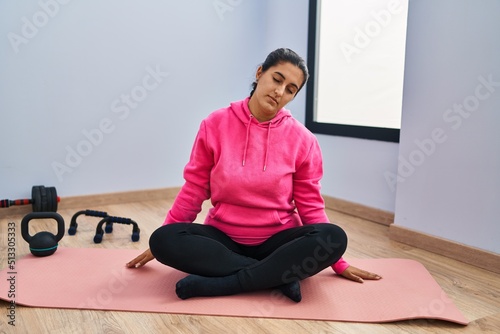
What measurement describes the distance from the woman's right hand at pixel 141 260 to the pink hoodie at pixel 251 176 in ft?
0.48

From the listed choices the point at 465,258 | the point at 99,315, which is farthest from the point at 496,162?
the point at 99,315

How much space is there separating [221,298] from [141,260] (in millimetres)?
356

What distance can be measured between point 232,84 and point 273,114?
1469 millimetres

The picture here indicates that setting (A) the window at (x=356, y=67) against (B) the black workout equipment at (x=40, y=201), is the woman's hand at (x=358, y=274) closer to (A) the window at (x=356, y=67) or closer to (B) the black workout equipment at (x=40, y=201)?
(A) the window at (x=356, y=67)

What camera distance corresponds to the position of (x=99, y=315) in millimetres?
1351

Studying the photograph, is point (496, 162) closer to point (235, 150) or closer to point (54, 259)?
point (235, 150)

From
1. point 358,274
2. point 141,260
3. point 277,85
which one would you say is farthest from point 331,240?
point 141,260

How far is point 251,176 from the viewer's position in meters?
1.52

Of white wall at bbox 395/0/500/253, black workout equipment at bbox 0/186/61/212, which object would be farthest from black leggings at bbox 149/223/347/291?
black workout equipment at bbox 0/186/61/212

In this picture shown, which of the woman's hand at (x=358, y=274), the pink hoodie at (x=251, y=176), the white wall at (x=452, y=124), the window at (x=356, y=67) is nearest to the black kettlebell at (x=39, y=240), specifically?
the pink hoodie at (x=251, y=176)

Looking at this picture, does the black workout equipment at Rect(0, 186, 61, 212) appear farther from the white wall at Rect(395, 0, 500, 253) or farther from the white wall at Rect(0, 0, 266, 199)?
the white wall at Rect(395, 0, 500, 253)

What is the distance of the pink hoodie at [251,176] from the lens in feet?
5.01

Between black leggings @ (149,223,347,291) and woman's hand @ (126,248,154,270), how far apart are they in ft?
0.53

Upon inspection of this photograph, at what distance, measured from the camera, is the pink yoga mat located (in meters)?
1.38
